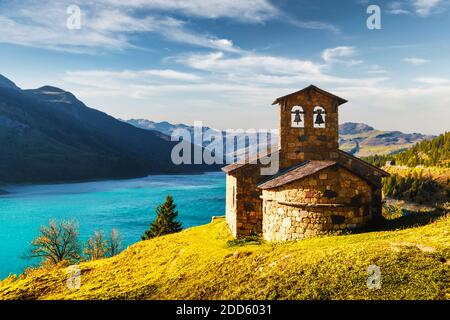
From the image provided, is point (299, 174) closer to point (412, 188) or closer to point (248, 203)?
point (248, 203)

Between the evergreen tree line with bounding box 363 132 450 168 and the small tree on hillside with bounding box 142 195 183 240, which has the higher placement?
the evergreen tree line with bounding box 363 132 450 168

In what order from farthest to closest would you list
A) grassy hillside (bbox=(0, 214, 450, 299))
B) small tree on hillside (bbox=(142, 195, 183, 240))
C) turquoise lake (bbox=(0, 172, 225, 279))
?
turquoise lake (bbox=(0, 172, 225, 279)), small tree on hillside (bbox=(142, 195, 183, 240)), grassy hillside (bbox=(0, 214, 450, 299))

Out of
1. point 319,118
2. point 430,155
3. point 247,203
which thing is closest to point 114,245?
point 247,203

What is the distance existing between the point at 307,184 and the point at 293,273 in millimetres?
5946

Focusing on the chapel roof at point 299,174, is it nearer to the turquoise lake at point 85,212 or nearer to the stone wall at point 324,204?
the stone wall at point 324,204

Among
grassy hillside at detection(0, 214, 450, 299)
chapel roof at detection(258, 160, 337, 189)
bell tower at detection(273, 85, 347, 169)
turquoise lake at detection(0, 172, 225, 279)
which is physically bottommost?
turquoise lake at detection(0, 172, 225, 279)

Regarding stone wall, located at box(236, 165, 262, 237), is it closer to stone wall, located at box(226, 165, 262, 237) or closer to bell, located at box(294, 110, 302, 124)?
stone wall, located at box(226, 165, 262, 237)

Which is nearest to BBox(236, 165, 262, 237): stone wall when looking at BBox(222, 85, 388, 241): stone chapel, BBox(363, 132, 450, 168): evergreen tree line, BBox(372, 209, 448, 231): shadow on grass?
BBox(222, 85, 388, 241): stone chapel

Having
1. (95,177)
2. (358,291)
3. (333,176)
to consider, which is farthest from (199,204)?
(95,177)

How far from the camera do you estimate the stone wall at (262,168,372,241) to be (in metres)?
16.4

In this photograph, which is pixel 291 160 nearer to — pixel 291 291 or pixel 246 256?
pixel 246 256

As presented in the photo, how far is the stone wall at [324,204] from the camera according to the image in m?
16.4

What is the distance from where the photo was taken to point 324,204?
53.7 feet

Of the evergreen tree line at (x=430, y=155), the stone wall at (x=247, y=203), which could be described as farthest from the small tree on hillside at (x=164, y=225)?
the evergreen tree line at (x=430, y=155)
